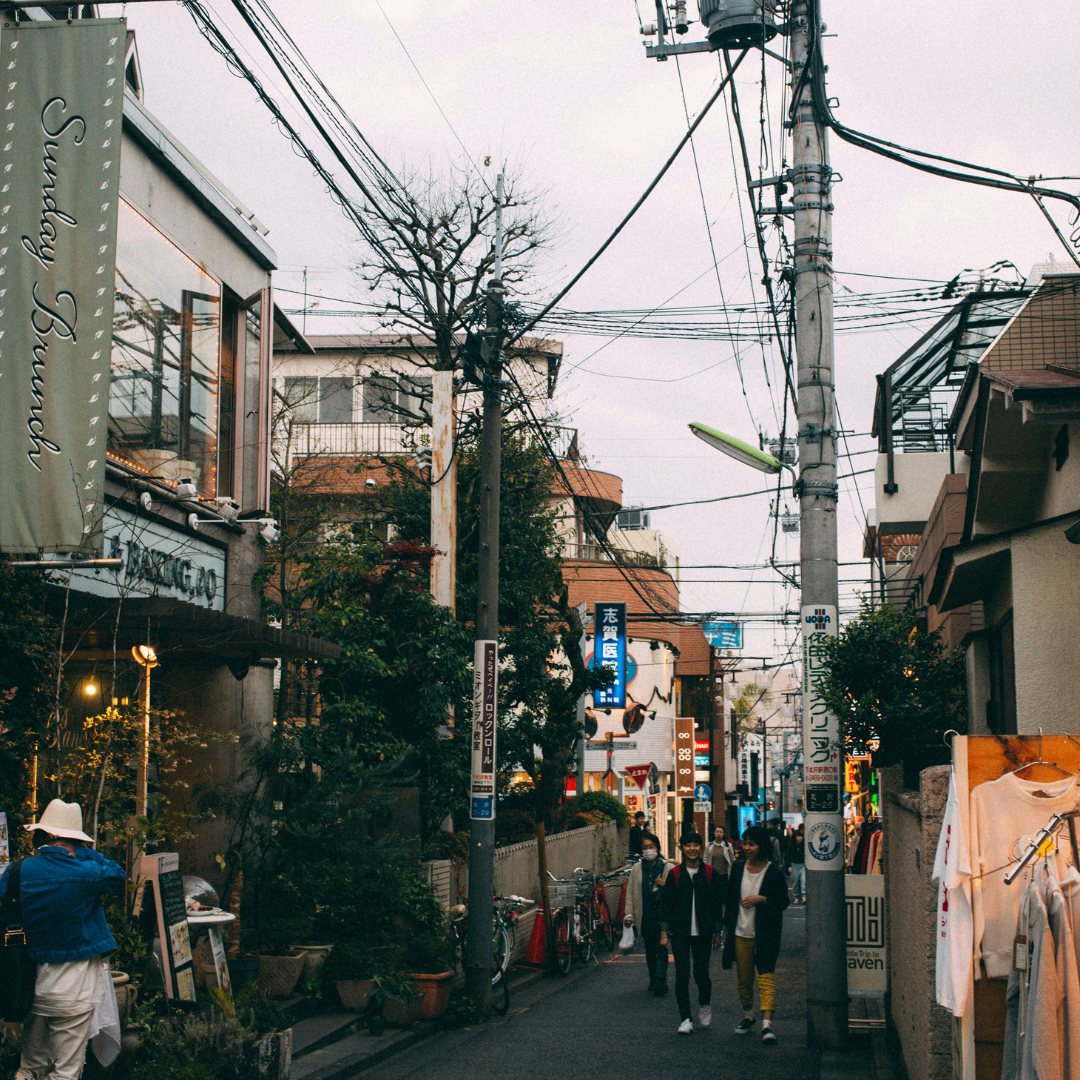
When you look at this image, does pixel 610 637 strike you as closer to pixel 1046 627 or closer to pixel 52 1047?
pixel 1046 627

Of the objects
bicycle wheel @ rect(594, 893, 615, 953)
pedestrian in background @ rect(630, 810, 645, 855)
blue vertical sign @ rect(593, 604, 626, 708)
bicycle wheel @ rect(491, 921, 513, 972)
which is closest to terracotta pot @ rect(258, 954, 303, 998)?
bicycle wheel @ rect(491, 921, 513, 972)

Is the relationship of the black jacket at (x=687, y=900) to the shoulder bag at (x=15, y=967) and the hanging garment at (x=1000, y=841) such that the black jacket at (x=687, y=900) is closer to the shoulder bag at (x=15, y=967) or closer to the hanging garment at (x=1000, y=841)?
the hanging garment at (x=1000, y=841)

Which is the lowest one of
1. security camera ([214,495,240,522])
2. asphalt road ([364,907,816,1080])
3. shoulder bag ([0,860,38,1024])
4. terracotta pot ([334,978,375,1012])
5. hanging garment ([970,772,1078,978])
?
asphalt road ([364,907,816,1080])

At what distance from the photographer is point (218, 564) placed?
13805 millimetres

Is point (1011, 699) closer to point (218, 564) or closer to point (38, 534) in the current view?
point (218, 564)

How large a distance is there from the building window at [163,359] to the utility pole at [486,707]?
10.6ft

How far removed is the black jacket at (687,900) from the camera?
39.3 feet

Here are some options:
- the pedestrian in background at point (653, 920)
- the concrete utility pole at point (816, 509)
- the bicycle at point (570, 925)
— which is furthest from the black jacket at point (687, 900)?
the bicycle at point (570, 925)

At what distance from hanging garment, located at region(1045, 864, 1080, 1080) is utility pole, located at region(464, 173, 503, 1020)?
8313 millimetres

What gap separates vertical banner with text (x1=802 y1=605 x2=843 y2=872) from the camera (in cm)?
1056

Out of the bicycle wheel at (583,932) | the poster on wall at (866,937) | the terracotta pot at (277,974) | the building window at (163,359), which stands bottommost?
the bicycle wheel at (583,932)

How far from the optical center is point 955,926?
5.73m

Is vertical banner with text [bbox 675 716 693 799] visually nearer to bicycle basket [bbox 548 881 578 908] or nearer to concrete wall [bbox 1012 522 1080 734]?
bicycle basket [bbox 548 881 578 908]

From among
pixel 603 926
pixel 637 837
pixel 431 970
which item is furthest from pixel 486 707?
pixel 637 837
